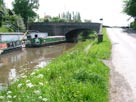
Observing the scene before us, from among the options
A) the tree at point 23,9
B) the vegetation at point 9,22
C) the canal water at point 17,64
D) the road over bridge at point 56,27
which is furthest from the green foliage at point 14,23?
the canal water at point 17,64

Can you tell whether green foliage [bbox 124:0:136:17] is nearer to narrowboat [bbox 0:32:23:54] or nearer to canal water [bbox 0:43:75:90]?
narrowboat [bbox 0:32:23:54]

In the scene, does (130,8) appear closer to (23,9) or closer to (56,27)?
(56,27)

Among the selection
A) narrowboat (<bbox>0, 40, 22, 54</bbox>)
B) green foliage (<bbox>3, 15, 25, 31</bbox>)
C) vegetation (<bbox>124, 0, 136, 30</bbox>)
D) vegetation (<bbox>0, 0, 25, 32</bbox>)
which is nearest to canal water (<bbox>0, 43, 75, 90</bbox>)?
narrowboat (<bbox>0, 40, 22, 54</bbox>)

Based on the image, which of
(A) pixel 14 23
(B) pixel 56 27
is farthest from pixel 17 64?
(B) pixel 56 27

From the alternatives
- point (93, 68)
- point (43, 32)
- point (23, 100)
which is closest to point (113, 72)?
point (93, 68)

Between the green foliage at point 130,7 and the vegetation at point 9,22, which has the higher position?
the green foliage at point 130,7

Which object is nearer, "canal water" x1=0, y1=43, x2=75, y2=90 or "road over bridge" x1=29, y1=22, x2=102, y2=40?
"canal water" x1=0, y1=43, x2=75, y2=90

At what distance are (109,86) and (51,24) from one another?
6552 cm

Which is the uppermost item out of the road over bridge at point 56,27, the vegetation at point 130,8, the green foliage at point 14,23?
the vegetation at point 130,8

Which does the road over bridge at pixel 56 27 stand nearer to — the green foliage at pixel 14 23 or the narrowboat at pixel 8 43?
the green foliage at pixel 14 23

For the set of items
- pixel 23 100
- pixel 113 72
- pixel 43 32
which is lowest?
pixel 43 32

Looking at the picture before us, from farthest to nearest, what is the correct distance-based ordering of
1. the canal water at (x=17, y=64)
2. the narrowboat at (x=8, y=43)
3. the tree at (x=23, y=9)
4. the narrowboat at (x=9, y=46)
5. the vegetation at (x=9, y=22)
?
the tree at (x=23, y=9)
the vegetation at (x=9, y=22)
the narrowboat at (x=8, y=43)
the narrowboat at (x=9, y=46)
the canal water at (x=17, y=64)

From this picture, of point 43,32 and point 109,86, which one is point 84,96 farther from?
point 43,32

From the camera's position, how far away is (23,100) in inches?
276
